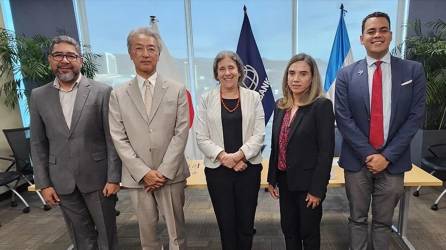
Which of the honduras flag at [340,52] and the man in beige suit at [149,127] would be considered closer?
the man in beige suit at [149,127]

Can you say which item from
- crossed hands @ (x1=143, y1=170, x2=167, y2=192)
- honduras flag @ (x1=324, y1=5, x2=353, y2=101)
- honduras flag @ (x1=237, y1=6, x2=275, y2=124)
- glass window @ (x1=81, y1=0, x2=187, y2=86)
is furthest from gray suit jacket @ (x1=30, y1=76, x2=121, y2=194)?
honduras flag @ (x1=324, y1=5, x2=353, y2=101)

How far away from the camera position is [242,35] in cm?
386

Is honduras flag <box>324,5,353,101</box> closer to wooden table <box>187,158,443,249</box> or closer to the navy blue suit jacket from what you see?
wooden table <box>187,158,443,249</box>

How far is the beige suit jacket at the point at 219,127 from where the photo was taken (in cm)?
183

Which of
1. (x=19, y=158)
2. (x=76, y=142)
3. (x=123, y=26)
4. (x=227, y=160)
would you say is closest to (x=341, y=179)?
(x=227, y=160)

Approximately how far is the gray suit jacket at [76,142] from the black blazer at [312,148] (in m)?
1.14

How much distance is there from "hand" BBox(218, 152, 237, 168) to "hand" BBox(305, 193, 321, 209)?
50 centimetres

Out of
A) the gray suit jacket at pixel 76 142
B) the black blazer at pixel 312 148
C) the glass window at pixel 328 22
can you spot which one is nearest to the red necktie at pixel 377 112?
the black blazer at pixel 312 148

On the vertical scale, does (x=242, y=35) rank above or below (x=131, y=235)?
above

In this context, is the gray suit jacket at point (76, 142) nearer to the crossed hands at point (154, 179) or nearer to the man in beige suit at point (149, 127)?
the man in beige suit at point (149, 127)

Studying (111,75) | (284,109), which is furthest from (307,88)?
(111,75)

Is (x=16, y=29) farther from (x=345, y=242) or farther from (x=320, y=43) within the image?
(x=345, y=242)

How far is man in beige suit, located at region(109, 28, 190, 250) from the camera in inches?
67.8

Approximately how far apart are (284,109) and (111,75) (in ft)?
12.2
